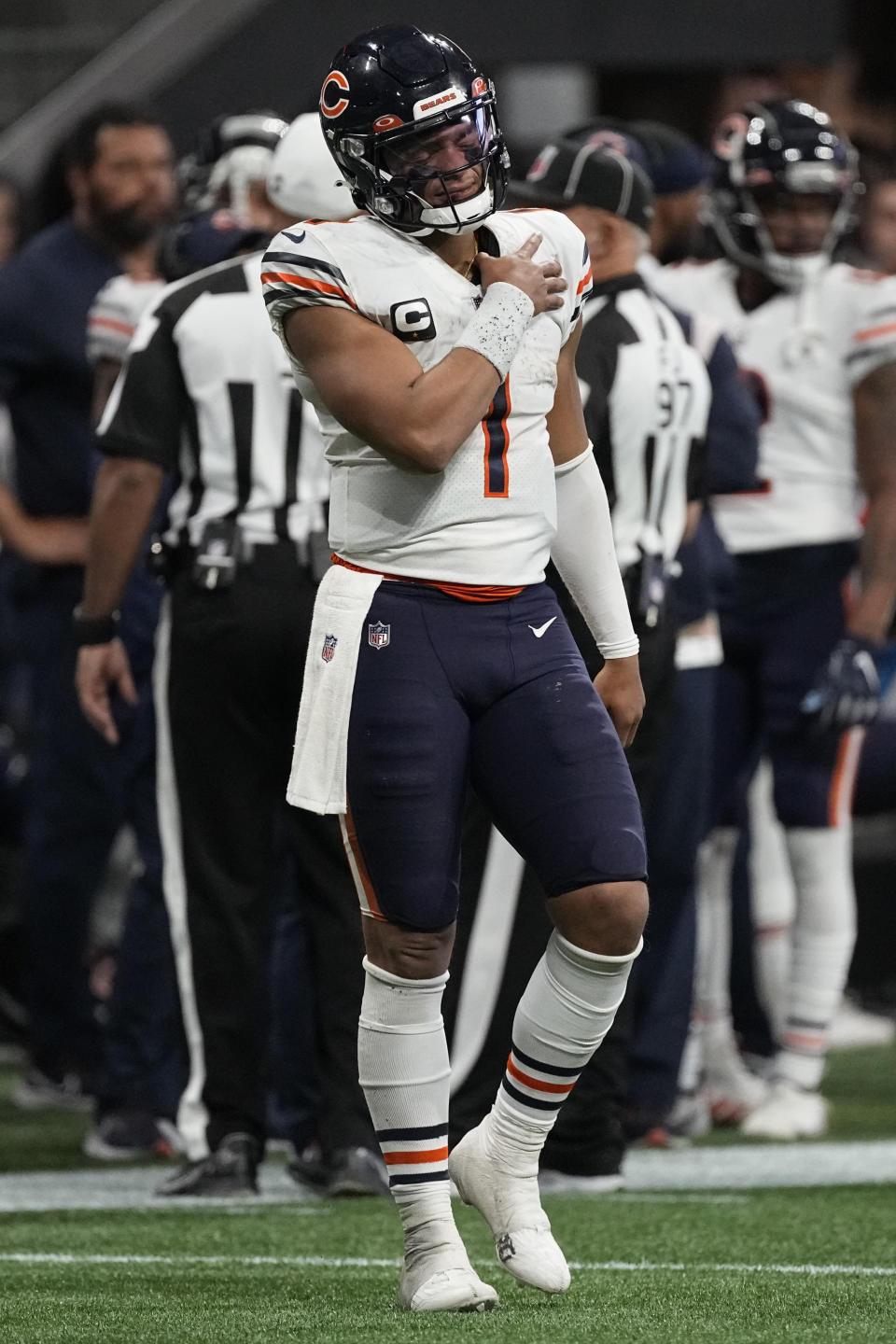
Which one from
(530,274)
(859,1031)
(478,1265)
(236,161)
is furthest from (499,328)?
(859,1031)

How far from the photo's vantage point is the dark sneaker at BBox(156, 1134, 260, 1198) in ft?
15.6

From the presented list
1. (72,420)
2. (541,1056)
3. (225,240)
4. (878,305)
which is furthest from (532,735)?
(72,420)

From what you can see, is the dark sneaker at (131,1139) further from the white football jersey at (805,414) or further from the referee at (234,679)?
the white football jersey at (805,414)

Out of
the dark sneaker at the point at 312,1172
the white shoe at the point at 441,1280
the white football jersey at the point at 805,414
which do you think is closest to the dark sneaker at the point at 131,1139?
the dark sneaker at the point at 312,1172

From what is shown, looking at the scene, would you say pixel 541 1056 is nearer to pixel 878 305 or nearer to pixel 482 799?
pixel 482 799

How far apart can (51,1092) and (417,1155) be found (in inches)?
132

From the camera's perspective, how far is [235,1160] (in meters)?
4.75

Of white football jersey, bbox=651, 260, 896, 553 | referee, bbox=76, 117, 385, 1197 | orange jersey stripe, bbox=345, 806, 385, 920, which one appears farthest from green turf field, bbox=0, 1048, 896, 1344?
white football jersey, bbox=651, 260, 896, 553

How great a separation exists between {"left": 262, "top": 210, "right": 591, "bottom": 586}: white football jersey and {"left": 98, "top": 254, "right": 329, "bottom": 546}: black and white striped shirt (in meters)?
1.31

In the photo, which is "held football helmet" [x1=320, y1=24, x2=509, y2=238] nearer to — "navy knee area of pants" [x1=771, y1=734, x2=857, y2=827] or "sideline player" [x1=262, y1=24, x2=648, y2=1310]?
"sideline player" [x1=262, y1=24, x2=648, y2=1310]

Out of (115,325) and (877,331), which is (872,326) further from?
(115,325)

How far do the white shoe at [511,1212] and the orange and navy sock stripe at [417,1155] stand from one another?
9cm

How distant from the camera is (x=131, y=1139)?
5.57m

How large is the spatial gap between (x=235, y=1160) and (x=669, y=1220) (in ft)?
2.77
